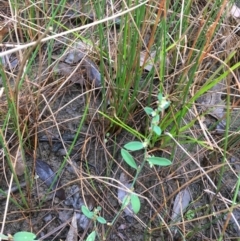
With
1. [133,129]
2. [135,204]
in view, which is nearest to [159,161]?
[135,204]

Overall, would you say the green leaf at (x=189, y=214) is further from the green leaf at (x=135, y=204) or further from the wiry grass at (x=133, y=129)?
the green leaf at (x=135, y=204)

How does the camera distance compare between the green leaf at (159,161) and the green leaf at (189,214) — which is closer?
the green leaf at (159,161)

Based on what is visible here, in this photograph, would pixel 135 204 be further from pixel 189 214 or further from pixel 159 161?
pixel 189 214

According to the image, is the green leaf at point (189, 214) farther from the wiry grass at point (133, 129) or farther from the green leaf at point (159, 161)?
the green leaf at point (159, 161)

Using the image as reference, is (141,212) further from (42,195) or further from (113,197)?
(42,195)

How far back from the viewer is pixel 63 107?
108 centimetres

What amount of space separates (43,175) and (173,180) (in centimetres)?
35

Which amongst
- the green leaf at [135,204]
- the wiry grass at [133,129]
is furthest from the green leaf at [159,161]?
the wiry grass at [133,129]

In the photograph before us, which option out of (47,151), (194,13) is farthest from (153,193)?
(194,13)

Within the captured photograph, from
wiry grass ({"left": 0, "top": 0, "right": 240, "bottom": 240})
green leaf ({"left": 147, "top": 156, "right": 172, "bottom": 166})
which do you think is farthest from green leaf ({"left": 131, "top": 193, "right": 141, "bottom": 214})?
wiry grass ({"left": 0, "top": 0, "right": 240, "bottom": 240})

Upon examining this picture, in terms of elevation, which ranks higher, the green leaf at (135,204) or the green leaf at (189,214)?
the green leaf at (135,204)

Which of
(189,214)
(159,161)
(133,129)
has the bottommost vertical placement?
(189,214)

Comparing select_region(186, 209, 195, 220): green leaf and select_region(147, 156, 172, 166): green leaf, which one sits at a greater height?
select_region(147, 156, 172, 166): green leaf

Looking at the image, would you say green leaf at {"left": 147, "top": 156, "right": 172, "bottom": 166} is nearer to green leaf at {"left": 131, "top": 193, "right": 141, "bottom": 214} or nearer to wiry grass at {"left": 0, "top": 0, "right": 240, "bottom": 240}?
green leaf at {"left": 131, "top": 193, "right": 141, "bottom": 214}
